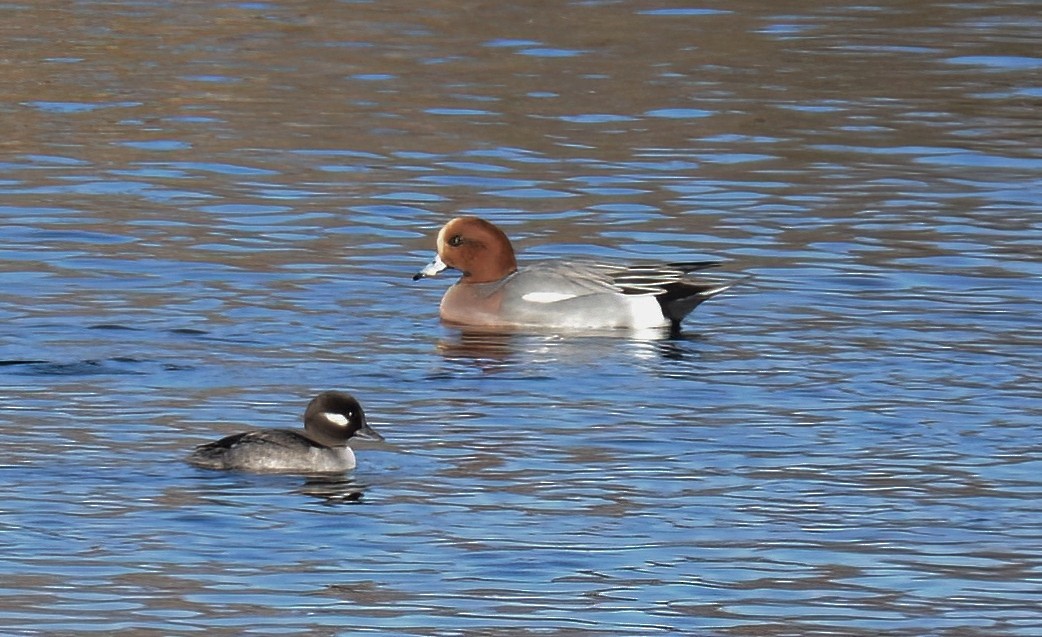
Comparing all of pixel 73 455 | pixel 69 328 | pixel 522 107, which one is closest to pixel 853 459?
pixel 73 455

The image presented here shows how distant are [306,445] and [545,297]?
4.37 metres

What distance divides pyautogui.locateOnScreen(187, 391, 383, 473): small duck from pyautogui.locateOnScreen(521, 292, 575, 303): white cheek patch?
3830mm

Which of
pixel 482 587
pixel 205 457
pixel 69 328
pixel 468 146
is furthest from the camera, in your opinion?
pixel 468 146

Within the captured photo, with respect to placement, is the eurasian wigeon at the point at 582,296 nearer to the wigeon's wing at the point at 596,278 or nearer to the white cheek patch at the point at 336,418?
the wigeon's wing at the point at 596,278

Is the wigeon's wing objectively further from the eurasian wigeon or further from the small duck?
the small duck

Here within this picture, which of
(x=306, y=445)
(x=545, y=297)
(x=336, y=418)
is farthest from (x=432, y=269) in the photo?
(x=306, y=445)

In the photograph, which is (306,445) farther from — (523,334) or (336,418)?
(523,334)

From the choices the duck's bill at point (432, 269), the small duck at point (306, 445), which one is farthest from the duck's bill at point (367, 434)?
the duck's bill at point (432, 269)

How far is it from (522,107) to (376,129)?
4.92 feet

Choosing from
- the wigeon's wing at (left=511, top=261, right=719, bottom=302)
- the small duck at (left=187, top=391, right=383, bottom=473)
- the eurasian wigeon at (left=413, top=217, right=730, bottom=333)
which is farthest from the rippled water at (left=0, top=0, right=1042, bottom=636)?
the wigeon's wing at (left=511, top=261, right=719, bottom=302)

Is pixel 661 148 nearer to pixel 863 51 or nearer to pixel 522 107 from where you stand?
pixel 522 107

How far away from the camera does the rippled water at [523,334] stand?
369 inches

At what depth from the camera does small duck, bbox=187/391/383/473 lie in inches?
428

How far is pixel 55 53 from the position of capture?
78.3ft
